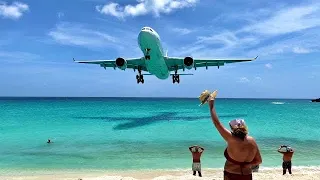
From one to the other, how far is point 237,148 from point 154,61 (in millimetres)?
29753

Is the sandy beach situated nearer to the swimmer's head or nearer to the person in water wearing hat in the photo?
the person in water wearing hat

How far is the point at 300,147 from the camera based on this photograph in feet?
90.4

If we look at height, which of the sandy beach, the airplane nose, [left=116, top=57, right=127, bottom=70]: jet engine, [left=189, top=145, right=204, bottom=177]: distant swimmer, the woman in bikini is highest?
the airplane nose

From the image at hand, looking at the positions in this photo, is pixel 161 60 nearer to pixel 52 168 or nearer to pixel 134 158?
pixel 134 158

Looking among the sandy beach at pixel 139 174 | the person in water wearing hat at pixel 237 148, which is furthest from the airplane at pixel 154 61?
the person in water wearing hat at pixel 237 148

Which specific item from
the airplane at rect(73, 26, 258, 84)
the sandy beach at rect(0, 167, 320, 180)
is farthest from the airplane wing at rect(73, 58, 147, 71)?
the sandy beach at rect(0, 167, 320, 180)

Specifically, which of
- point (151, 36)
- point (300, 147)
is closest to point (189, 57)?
point (151, 36)

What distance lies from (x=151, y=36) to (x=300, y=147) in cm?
1505

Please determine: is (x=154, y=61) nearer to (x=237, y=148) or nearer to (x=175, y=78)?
(x=175, y=78)

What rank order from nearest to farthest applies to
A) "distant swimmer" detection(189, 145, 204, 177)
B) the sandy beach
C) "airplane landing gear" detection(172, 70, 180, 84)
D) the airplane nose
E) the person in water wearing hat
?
1. the person in water wearing hat
2. "distant swimmer" detection(189, 145, 204, 177)
3. the sandy beach
4. the airplane nose
5. "airplane landing gear" detection(172, 70, 180, 84)

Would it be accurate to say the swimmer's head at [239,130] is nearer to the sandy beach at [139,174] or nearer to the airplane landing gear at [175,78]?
the sandy beach at [139,174]

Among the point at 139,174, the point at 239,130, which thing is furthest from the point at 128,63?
the point at 239,130

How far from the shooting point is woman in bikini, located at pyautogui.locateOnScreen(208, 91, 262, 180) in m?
4.00

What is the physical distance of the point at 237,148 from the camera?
400 centimetres
